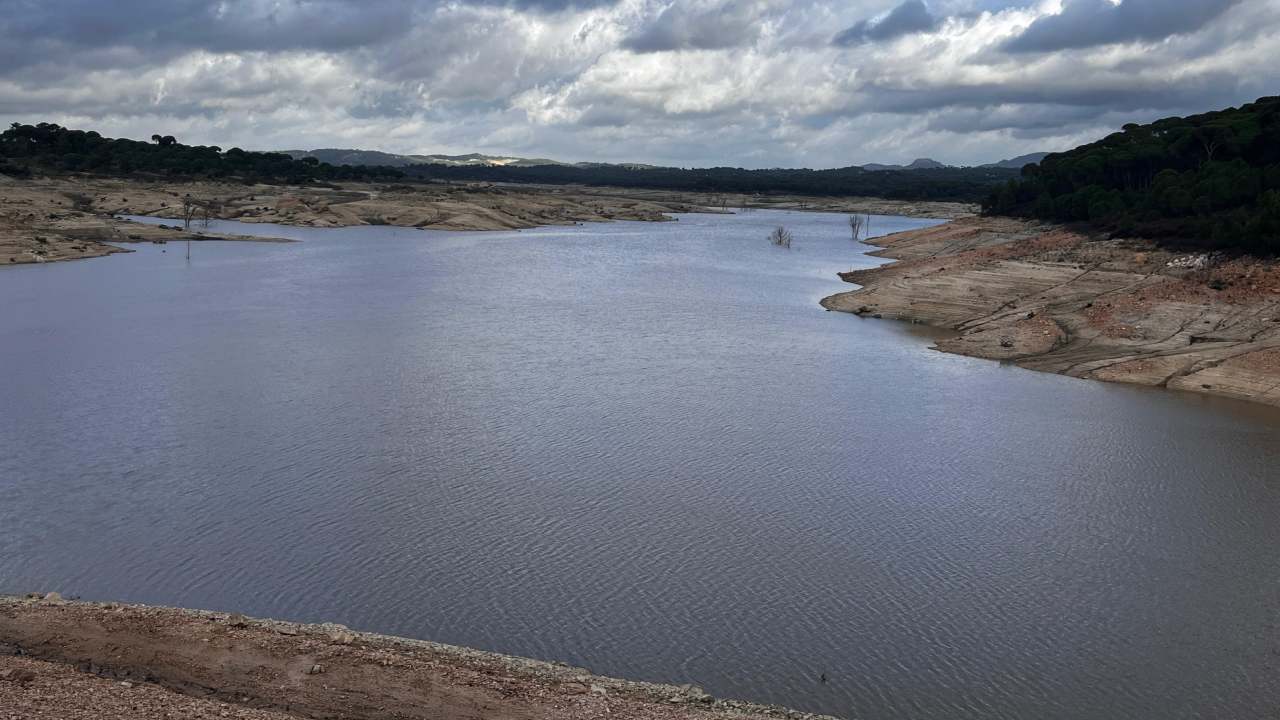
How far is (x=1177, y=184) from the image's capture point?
191ft

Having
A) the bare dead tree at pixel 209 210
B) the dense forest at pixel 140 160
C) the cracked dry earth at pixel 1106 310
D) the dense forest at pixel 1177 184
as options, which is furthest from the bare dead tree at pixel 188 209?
the dense forest at pixel 1177 184

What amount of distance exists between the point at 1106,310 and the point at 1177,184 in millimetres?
20704

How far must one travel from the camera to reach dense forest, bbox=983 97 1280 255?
45.7m

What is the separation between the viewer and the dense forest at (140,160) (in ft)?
406

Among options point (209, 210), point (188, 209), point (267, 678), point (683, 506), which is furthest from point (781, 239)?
point (267, 678)

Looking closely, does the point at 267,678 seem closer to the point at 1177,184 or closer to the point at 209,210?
the point at 1177,184

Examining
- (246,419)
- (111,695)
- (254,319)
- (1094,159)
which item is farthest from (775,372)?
(1094,159)

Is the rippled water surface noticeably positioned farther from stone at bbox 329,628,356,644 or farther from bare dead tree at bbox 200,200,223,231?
bare dead tree at bbox 200,200,223,231

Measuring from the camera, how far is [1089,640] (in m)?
15.8

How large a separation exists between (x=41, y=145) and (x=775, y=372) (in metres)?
131

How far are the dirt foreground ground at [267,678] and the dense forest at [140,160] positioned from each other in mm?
111688

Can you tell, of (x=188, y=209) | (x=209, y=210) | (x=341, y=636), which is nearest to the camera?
(x=341, y=636)

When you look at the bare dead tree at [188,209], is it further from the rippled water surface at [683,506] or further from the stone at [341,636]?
the stone at [341,636]

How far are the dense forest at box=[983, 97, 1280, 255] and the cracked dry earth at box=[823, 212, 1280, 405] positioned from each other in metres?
1.67
